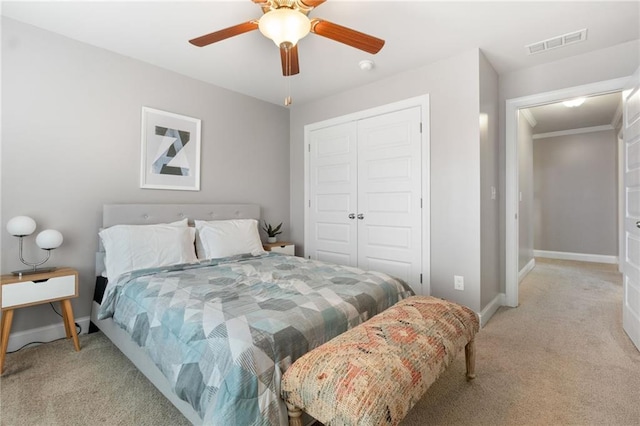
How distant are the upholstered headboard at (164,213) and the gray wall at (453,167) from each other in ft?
7.19

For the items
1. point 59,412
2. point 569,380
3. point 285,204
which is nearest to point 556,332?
point 569,380

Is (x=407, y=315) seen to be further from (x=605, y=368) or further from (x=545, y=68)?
(x=545, y=68)

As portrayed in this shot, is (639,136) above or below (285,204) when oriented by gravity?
above

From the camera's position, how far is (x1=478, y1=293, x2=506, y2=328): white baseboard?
282 cm

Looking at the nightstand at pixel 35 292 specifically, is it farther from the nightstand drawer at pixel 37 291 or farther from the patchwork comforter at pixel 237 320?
Result: the patchwork comforter at pixel 237 320

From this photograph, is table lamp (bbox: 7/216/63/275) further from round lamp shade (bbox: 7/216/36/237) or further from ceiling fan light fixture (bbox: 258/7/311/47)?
ceiling fan light fixture (bbox: 258/7/311/47)

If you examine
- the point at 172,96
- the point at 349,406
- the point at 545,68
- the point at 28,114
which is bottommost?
the point at 349,406

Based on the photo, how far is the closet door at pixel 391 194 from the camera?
10.4 ft

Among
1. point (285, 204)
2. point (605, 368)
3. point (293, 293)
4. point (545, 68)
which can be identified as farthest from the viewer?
point (285, 204)

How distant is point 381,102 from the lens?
340 cm

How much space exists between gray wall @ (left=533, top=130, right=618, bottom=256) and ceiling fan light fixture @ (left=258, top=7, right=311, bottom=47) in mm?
6440

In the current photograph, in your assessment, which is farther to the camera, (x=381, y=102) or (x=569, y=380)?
(x=381, y=102)

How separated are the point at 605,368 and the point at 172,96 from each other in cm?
431

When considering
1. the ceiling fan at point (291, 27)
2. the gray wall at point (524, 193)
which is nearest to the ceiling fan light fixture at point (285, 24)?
the ceiling fan at point (291, 27)
